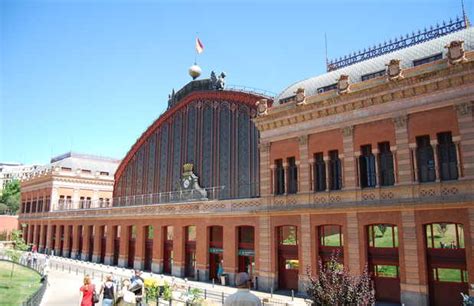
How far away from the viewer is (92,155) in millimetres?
81000

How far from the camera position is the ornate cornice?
74.4 ft

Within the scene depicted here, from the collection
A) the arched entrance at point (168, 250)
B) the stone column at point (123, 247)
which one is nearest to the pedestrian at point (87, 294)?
the arched entrance at point (168, 250)

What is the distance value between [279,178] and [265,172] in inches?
53.4

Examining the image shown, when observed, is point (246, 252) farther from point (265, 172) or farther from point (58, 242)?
point (58, 242)

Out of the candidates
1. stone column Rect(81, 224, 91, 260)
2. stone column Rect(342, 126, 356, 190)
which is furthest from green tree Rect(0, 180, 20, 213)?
stone column Rect(342, 126, 356, 190)

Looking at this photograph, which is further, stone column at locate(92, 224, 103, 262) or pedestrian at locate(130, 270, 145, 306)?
stone column at locate(92, 224, 103, 262)

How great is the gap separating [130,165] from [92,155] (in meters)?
28.5

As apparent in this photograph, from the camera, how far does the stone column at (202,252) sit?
35938 mm

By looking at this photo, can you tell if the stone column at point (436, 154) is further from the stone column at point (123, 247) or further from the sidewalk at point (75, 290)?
the stone column at point (123, 247)

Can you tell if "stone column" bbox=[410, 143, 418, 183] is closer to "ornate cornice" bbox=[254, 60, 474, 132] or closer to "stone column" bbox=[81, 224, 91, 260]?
"ornate cornice" bbox=[254, 60, 474, 132]

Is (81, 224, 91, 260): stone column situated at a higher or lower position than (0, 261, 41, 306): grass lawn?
higher

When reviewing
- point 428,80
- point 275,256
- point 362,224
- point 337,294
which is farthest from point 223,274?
point 337,294

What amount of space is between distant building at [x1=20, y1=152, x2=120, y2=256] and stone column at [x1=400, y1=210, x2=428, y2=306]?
50.5 m

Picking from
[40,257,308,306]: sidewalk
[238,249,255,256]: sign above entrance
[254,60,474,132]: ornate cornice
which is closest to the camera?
[254,60,474,132]: ornate cornice
